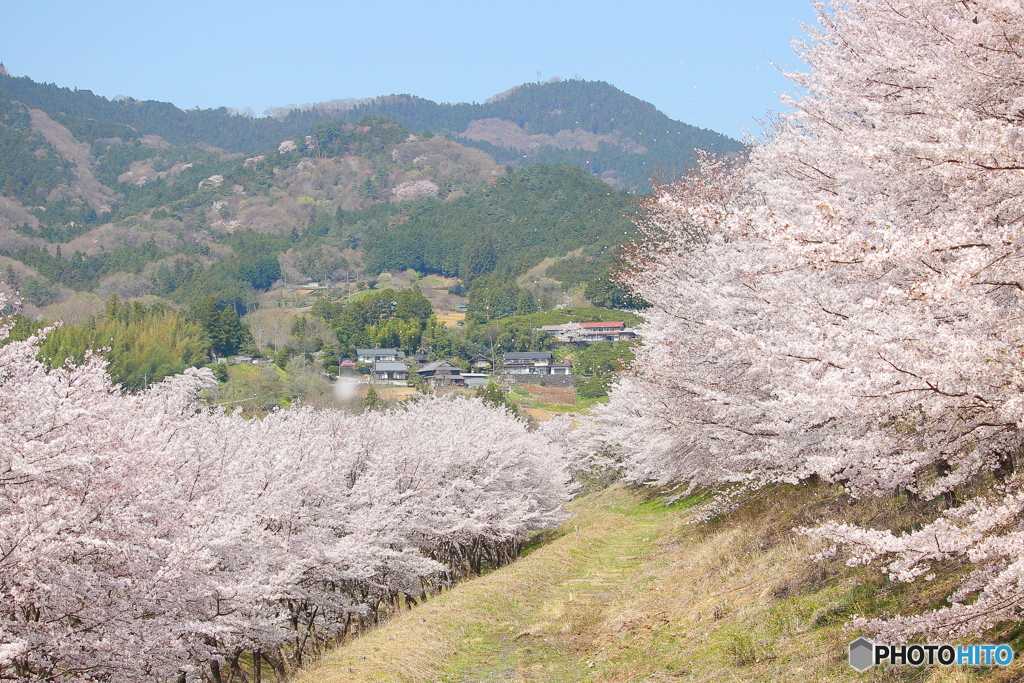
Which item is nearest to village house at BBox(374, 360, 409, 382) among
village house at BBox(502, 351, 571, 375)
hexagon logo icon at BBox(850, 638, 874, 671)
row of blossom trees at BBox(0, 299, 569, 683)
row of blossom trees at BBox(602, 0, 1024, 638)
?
village house at BBox(502, 351, 571, 375)

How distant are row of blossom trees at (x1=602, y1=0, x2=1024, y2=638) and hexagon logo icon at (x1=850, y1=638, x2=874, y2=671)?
0.67 metres

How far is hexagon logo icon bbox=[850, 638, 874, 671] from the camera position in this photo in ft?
18.1

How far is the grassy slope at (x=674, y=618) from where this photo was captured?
6473mm

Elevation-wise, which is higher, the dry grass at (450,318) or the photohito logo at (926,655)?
the photohito logo at (926,655)

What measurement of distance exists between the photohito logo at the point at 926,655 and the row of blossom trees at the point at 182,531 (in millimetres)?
5715

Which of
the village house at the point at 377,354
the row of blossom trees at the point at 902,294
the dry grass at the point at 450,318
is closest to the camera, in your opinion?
the row of blossom trees at the point at 902,294

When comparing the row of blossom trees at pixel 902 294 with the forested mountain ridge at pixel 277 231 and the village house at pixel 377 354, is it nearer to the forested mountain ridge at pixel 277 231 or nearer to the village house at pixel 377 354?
the village house at pixel 377 354

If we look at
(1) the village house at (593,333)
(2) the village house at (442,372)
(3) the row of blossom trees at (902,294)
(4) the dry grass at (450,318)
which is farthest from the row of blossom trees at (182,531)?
(4) the dry grass at (450,318)

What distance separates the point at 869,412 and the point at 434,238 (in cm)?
15644

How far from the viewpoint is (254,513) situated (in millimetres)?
9844

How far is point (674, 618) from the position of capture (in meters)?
8.58

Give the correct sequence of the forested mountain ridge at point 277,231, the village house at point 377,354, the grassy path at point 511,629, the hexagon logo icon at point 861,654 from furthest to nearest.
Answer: the forested mountain ridge at point 277,231, the village house at point 377,354, the grassy path at point 511,629, the hexagon logo icon at point 861,654

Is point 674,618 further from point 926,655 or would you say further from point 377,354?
point 377,354

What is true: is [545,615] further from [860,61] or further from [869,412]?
[860,61]
